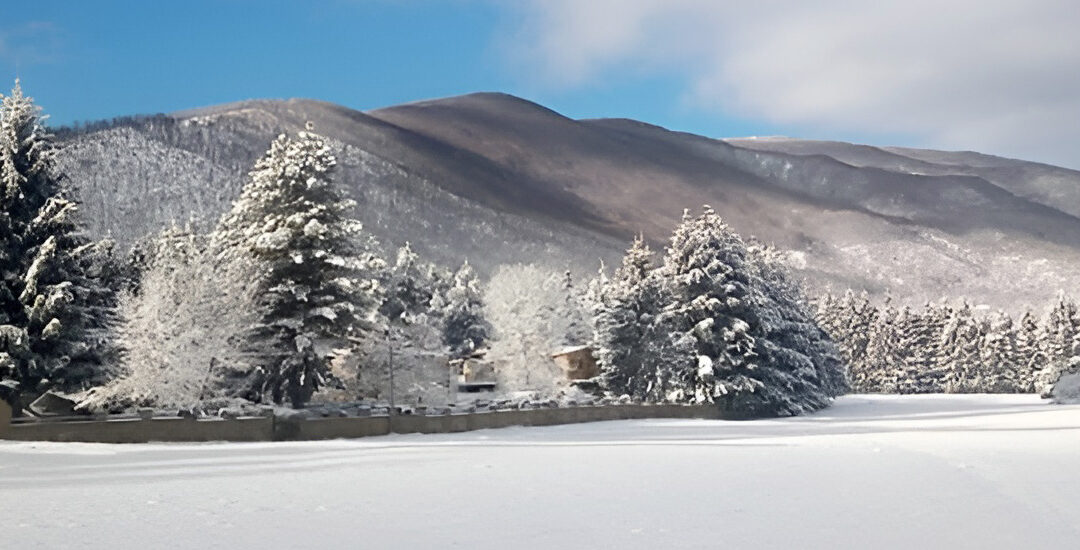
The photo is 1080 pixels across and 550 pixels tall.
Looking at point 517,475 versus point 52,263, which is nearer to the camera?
point 517,475

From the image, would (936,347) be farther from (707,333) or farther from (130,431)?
(130,431)

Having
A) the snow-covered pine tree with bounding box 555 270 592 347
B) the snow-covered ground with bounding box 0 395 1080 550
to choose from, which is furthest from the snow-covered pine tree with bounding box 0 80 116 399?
the snow-covered pine tree with bounding box 555 270 592 347

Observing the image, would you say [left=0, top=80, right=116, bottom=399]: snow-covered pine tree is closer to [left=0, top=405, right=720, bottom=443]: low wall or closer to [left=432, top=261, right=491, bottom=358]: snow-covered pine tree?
[left=0, top=405, right=720, bottom=443]: low wall

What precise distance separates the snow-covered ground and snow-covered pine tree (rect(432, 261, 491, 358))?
236 ft

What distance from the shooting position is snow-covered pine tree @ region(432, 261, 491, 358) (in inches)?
3711

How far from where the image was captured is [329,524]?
33.5 ft

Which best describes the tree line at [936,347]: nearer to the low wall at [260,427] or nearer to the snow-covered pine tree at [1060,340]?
the snow-covered pine tree at [1060,340]

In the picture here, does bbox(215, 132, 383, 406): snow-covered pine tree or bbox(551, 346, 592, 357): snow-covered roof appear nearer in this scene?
bbox(215, 132, 383, 406): snow-covered pine tree

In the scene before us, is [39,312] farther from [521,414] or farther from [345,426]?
[521,414]

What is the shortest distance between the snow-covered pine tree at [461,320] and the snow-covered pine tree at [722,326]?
143 ft

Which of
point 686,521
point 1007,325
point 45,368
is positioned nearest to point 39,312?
point 45,368

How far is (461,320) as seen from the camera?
98.4 m

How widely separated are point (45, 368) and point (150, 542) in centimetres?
2327

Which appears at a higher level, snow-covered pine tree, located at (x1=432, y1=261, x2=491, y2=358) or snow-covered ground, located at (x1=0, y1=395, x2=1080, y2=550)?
snow-covered pine tree, located at (x1=432, y1=261, x2=491, y2=358)
